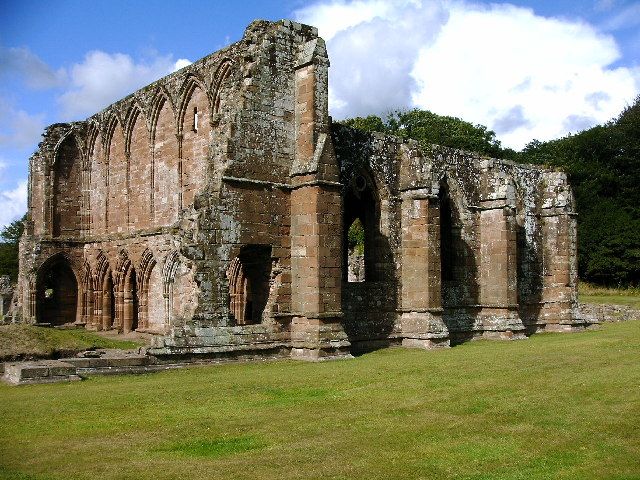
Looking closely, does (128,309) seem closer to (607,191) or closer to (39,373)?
(39,373)

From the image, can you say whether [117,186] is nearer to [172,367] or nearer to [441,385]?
[172,367]

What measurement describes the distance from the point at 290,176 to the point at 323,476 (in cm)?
971

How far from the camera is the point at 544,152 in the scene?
192 feet

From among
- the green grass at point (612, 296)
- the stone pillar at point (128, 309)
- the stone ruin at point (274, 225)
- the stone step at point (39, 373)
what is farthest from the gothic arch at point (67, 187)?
the green grass at point (612, 296)

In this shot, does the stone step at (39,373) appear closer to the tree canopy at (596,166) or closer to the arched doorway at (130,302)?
the arched doorway at (130,302)

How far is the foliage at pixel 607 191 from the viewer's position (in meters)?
41.2

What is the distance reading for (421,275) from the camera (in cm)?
1736

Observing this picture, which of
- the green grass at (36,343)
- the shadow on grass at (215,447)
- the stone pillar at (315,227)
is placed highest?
the stone pillar at (315,227)

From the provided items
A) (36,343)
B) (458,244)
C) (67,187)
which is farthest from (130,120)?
(36,343)

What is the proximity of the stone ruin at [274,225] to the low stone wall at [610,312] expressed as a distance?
3.85 metres

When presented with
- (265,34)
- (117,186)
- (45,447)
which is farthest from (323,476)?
(117,186)

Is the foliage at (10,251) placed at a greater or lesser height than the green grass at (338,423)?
greater

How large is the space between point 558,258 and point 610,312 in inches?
194

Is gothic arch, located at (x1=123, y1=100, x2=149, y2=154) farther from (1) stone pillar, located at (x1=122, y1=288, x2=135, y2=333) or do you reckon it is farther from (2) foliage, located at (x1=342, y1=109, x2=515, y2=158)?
(2) foliage, located at (x1=342, y1=109, x2=515, y2=158)
